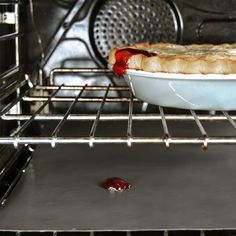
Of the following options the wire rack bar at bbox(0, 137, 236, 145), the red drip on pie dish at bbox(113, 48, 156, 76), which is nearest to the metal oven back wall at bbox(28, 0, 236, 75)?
the red drip on pie dish at bbox(113, 48, 156, 76)

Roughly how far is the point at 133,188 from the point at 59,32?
59 cm

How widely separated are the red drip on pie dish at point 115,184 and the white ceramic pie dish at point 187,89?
17 cm

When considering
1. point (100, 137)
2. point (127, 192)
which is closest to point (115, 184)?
point (127, 192)

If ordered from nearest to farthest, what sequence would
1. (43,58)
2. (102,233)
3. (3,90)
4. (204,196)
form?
(102,233) < (204,196) < (3,90) < (43,58)

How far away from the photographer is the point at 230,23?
4.65 ft

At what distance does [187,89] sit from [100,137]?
7.9 inches

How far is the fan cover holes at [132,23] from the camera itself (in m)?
1.42

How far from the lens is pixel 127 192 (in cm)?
95

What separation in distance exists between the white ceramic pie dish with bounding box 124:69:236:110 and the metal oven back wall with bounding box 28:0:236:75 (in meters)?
0.43

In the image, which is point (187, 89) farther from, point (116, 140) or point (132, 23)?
point (132, 23)

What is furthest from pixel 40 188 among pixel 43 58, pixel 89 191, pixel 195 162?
pixel 43 58

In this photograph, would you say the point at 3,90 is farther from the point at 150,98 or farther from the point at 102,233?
the point at 102,233

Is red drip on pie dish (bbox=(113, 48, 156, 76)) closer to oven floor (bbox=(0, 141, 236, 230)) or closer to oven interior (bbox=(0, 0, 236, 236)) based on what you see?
oven interior (bbox=(0, 0, 236, 236))

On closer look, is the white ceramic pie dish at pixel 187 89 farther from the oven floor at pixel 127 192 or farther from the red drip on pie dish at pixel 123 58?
the oven floor at pixel 127 192
